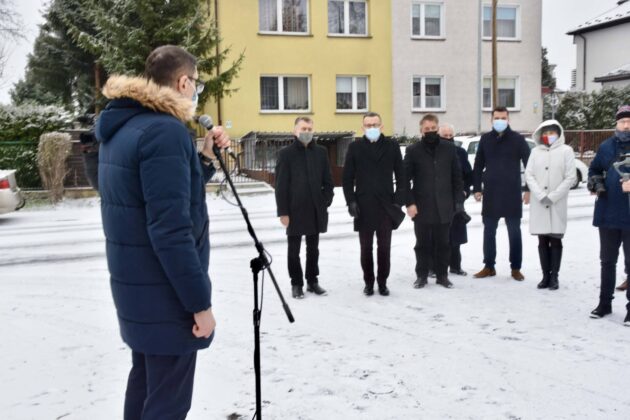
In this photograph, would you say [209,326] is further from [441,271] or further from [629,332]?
[441,271]

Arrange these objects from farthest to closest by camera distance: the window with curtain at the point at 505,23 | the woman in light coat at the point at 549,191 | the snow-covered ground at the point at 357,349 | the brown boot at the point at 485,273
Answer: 1. the window with curtain at the point at 505,23
2. the brown boot at the point at 485,273
3. the woman in light coat at the point at 549,191
4. the snow-covered ground at the point at 357,349

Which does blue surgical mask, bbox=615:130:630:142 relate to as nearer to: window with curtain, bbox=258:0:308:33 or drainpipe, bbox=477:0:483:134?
window with curtain, bbox=258:0:308:33

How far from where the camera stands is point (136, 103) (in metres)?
2.94

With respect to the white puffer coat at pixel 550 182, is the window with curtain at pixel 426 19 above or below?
above

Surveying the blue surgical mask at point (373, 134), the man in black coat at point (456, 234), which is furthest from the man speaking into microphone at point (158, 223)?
the man in black coat at point (456, 234)

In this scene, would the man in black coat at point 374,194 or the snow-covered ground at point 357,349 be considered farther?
the man in black coat at point 374,194

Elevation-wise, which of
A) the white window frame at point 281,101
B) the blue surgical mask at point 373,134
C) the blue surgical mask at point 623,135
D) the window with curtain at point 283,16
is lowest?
the blue surgical mask at point 623,135

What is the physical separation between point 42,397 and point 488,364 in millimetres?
3189

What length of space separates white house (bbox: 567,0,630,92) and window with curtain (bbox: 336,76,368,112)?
17.6m

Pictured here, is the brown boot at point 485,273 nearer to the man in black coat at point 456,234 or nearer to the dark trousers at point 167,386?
the man in black coat at point 456,234

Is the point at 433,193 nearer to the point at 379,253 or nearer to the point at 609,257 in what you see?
the point at 379,253

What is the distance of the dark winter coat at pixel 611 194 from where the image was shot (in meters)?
6.23

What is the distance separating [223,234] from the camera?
12492mm

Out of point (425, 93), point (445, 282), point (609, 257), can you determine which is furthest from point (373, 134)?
point (425, 93)
